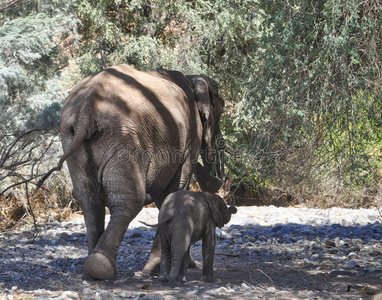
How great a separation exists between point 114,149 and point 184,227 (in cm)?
113

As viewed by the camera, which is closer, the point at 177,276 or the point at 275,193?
the point at 177,276

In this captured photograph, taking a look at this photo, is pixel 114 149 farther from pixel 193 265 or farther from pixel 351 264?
pixel 351 264

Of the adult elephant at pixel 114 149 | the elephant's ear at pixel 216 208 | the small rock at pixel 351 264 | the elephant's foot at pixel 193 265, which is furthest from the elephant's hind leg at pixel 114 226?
the small rock at pixel 351 264

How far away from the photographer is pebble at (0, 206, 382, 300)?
18.7ft

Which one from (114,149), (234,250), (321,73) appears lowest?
(234,250)

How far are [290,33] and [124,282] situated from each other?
10.9 feet

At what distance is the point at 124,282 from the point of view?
6367 mm

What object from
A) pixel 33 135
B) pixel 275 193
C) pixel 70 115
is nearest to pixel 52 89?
pixel 33 135

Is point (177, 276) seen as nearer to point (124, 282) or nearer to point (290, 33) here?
point (124, 282)

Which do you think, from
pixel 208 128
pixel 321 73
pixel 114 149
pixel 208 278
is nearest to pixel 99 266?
pixel 114 149

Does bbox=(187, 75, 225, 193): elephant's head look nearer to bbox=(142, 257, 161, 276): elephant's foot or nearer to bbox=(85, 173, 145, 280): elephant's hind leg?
bbox=(142, 257, 161, 276): elephant's foot

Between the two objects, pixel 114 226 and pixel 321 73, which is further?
pixel 321 73

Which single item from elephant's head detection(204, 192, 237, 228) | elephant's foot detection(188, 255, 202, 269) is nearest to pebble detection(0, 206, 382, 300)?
elephant's foot detection(188, 255, 202, 269)

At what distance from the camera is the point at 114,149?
6.04m
